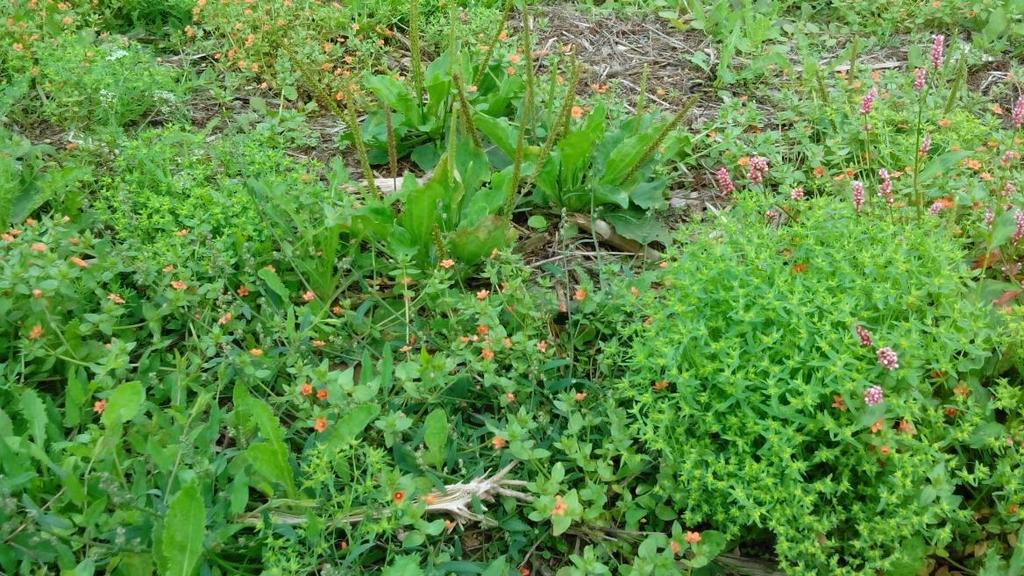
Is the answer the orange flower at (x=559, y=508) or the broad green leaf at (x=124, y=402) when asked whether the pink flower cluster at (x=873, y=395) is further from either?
the broad green leaf at (x=124, y=402)

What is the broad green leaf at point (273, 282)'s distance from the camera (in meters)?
2.75

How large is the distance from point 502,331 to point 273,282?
76 cm

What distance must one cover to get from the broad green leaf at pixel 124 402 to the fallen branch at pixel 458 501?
406mm

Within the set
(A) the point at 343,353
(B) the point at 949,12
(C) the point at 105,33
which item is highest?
(B) the point at 949,12

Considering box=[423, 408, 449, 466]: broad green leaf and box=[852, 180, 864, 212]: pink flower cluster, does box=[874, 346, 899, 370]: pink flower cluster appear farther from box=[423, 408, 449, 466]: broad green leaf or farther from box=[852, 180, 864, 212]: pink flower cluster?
box=[423, 408, 449, 466]: broad green leaf

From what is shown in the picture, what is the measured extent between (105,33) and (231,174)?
4.79 ft

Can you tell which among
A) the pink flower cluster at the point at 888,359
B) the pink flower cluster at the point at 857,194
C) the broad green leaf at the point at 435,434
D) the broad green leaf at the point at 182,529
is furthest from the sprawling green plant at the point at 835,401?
the broad green leaf at the point at 182,529

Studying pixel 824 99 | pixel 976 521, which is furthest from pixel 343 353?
pixel 824 99

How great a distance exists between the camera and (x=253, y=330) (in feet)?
9.07

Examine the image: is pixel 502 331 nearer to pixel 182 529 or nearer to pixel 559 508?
pixel 559 508

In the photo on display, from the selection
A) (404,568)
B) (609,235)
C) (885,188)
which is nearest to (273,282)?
(404,568)

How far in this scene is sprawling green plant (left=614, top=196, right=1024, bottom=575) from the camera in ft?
6.98

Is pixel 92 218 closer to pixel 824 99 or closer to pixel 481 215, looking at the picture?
pixel 481 215

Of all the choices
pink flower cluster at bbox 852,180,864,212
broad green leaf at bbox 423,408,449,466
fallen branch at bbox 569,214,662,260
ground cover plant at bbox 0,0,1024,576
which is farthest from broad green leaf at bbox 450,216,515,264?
pink flower cluster at bbox 852,180,864,212
